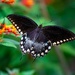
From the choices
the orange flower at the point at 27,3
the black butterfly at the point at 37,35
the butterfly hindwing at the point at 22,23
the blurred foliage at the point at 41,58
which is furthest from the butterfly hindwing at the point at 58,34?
the orange flower at the point at 27,3

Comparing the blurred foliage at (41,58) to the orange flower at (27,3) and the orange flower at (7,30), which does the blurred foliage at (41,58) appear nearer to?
the orange flower at (27,3)

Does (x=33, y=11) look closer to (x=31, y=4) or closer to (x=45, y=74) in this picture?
(x=31, y=4)

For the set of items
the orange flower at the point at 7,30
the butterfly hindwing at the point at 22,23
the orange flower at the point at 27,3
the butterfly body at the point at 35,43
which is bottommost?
the butterfly body at the point at 35,43

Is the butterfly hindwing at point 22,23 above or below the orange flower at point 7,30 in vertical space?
above

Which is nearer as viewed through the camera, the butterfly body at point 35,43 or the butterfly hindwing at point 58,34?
the butterfly body at point 35,43

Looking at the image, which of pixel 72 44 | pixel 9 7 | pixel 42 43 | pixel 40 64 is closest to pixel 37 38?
pixel 42 43

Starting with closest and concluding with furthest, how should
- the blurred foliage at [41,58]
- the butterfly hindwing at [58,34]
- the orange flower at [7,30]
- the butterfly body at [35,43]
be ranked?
the orange flower at [7,30]
the butterfly body at [35,43]
the butterfly hindwing at [58,34]
the blurred foliage at [41,58]

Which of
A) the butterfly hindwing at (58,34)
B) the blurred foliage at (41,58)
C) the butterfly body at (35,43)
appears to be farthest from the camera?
the blurred foliage at (41,58)

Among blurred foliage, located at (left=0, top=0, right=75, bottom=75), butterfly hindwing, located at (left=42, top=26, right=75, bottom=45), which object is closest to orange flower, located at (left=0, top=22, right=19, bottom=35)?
butterfly hindwing, located at (left=42, top=26, right=75, bottom=45)

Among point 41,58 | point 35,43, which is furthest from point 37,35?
point 41,58
